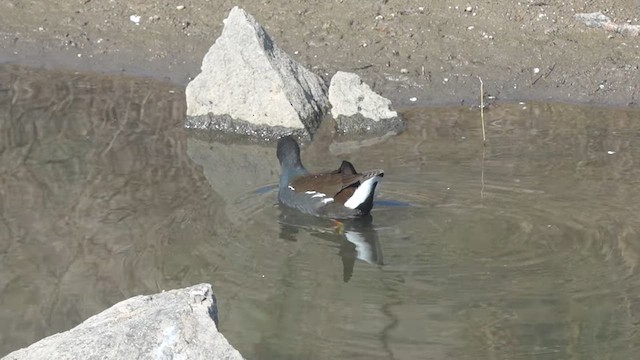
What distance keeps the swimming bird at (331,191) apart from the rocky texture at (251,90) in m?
1.81

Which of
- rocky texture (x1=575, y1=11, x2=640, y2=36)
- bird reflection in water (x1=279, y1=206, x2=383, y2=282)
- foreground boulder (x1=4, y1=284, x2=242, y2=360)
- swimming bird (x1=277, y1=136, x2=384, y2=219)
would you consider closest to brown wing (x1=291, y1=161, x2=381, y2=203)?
swimming bird (x1=277, y1=136, x2=384, y2=219)

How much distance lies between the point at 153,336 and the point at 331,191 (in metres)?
3.93

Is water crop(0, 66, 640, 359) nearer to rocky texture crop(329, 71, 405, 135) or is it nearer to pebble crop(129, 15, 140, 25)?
rocky texture crop(329, 71, 405, 135)

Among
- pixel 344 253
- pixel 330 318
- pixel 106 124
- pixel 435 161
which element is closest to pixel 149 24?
pixel 106 124

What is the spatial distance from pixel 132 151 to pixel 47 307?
10.6ft

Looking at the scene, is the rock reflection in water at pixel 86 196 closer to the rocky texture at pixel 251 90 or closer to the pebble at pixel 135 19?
the rocky texture at pixel 251 90

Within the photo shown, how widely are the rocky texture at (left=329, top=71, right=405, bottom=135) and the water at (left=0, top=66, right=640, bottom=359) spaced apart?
292mm

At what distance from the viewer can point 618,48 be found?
43.2 ft

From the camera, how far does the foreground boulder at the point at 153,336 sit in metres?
5.39

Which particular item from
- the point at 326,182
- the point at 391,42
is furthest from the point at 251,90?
the point at 326,182

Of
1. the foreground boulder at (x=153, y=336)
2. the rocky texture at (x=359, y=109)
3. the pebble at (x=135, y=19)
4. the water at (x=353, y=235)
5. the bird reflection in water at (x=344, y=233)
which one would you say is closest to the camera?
the foreground boulder at (x=153, y=336)

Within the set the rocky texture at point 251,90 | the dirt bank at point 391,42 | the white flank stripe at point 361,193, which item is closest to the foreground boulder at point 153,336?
the white flank stripe at point 361,193

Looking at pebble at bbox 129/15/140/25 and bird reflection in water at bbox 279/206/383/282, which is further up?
pebble at bbox 129/15/140/25

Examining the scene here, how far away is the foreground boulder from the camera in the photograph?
5387 mm
